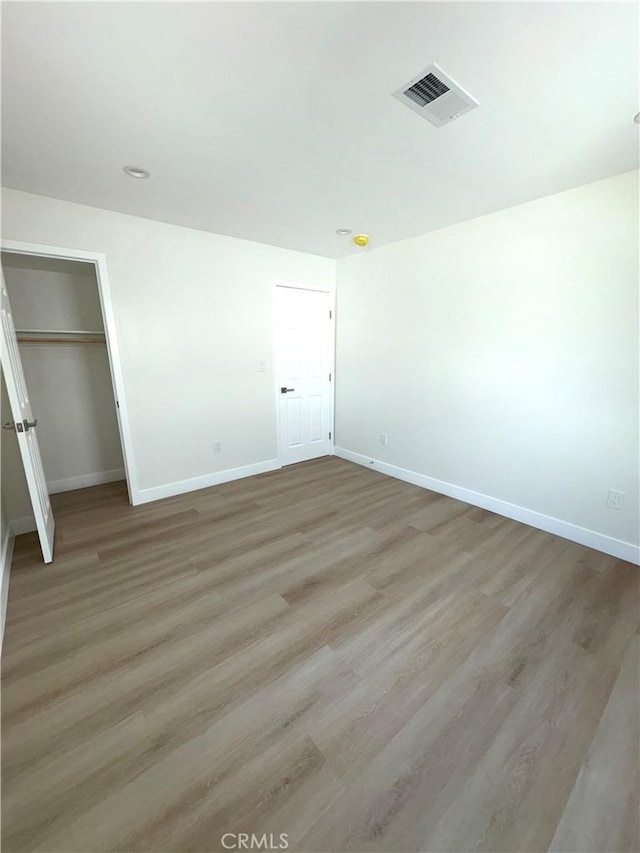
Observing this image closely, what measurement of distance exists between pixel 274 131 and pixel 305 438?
319 centimetres

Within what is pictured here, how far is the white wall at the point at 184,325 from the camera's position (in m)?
2.73

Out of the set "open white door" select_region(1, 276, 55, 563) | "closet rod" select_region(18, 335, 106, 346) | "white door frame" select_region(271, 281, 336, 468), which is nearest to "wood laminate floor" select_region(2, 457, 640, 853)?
"open white door" select_region(1, 276, 55, 563)

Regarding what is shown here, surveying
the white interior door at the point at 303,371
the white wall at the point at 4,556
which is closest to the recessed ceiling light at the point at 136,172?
the white interior door at the point at 303,371

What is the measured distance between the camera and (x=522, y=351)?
2.77 meters

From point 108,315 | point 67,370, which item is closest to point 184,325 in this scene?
point 108,315

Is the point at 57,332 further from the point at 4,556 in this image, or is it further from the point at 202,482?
the point at 4,556

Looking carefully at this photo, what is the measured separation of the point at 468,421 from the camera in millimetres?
3199

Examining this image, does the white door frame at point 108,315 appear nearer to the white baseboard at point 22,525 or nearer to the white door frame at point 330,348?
the white baseboard at point 22,525

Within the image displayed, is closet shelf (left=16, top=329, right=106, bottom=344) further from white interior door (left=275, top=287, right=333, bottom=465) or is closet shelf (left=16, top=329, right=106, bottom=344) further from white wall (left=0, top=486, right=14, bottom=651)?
white interior door (left=275, top=287, right=333, bottom=465)

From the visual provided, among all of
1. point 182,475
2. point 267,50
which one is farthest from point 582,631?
point 182,475

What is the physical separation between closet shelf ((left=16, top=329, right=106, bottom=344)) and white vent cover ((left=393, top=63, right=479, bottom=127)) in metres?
3.36

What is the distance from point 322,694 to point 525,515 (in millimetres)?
2283

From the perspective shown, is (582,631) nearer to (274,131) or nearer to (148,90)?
(274,131)

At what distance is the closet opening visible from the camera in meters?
3.27
